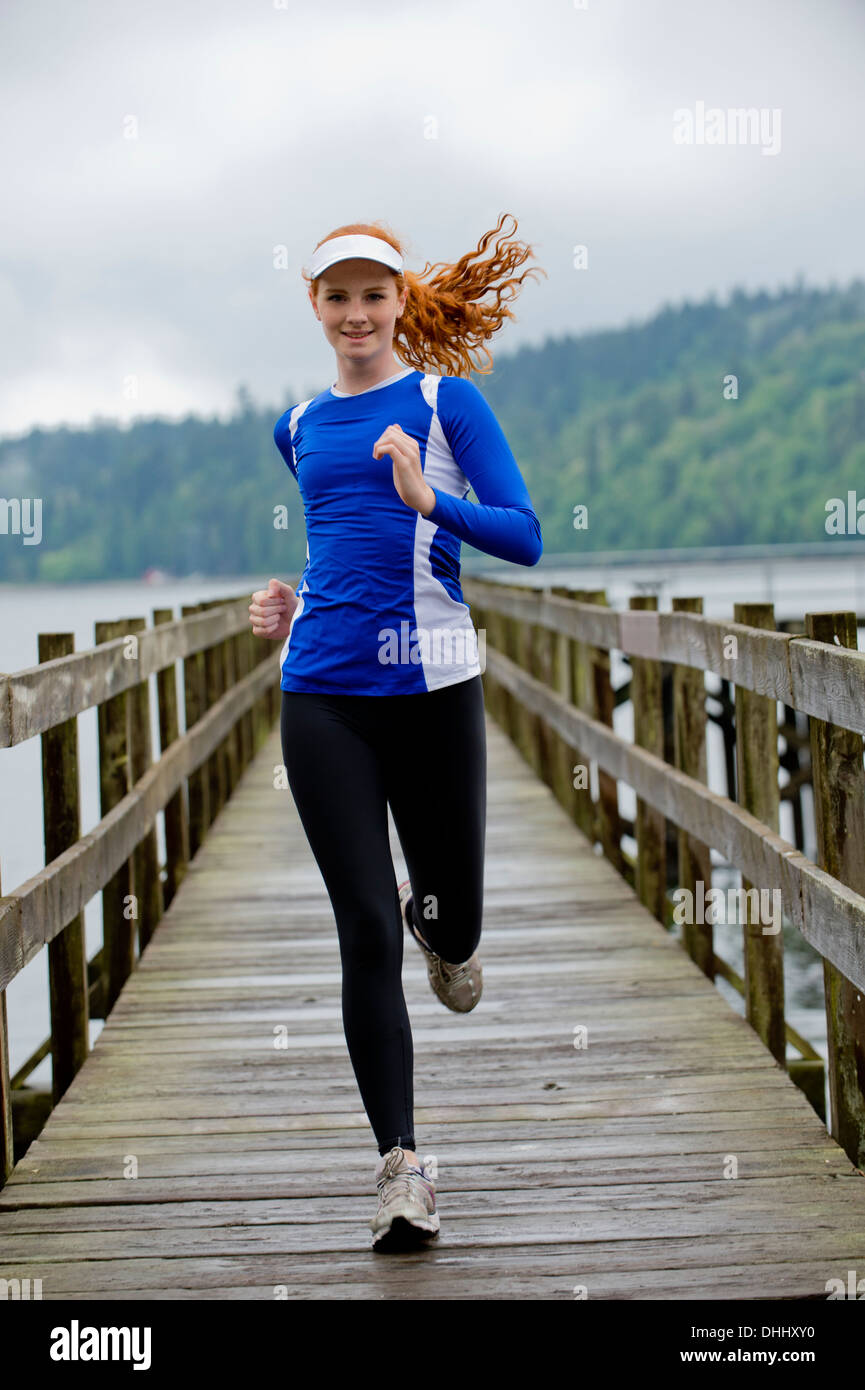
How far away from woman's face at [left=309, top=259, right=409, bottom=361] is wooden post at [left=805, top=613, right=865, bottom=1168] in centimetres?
121

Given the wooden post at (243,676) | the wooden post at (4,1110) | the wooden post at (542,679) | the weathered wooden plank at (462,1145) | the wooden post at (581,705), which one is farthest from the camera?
the wooden post at (243,676)

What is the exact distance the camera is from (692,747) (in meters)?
5.34

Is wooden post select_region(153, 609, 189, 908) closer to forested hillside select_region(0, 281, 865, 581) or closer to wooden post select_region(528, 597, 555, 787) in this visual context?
wooden post select_region(528, 597, 555, 787)

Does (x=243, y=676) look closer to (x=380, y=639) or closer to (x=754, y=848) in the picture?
(x=754, y=848)

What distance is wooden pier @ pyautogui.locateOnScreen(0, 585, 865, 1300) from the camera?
3039 mm

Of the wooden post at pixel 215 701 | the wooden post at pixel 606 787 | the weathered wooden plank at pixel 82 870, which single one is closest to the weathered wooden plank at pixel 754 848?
the wooden post at pixel 606 787

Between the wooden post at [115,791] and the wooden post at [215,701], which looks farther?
the wooden post at [215,701]

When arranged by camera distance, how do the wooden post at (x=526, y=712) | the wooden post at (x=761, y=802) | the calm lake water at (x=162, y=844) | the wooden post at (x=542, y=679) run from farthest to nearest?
the calm lake water at (x=162, y=844)
the wooden post at (x=526, y=712)
the wooden post at (x=542, y=679)
the wooden post at (x=761, y=802)

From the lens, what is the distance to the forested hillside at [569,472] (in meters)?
128

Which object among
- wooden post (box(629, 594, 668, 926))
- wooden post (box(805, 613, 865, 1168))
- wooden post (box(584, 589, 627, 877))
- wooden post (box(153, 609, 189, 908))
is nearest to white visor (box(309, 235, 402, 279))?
wooden post (box(805, 613, 865, 1168))

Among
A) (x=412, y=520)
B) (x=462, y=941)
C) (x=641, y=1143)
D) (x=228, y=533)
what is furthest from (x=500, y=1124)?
(x=228, y=533)

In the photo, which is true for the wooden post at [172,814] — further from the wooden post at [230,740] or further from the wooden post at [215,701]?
the wooden post at [230,740]
